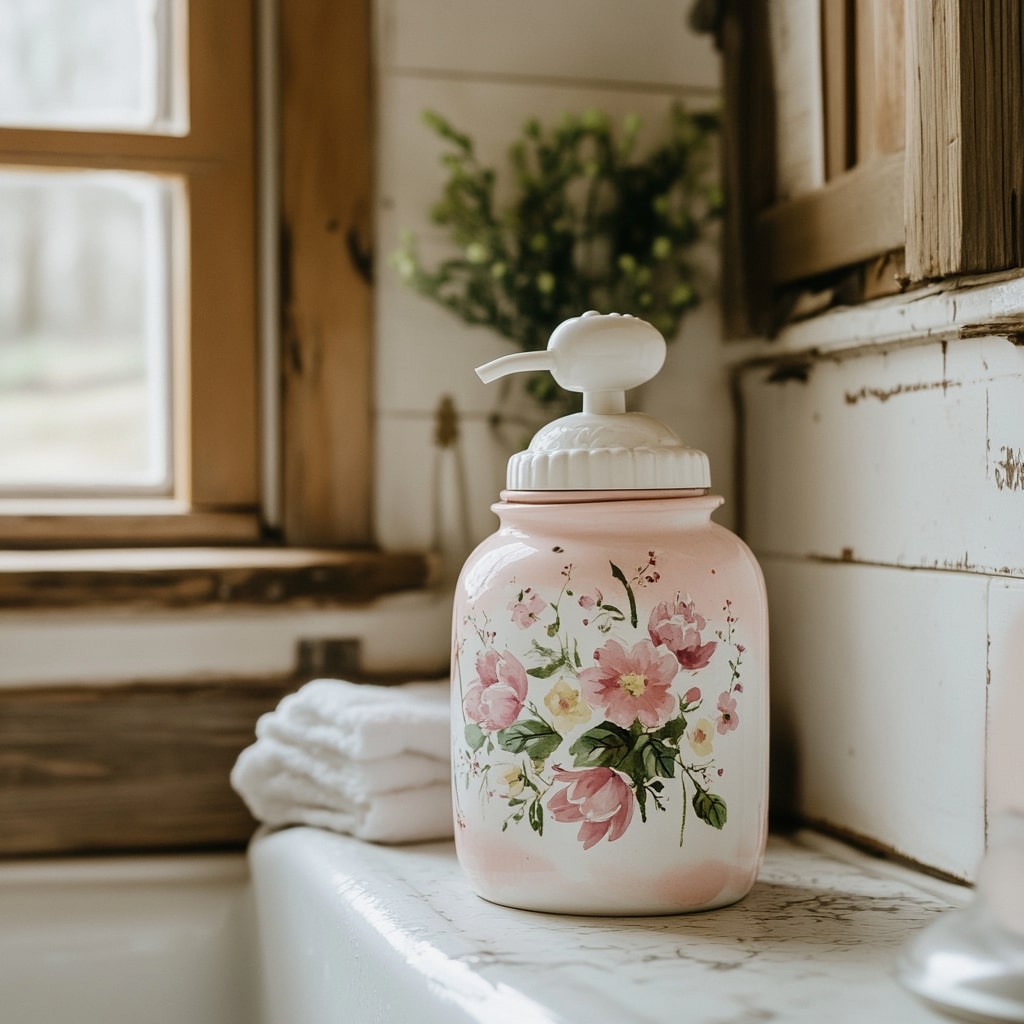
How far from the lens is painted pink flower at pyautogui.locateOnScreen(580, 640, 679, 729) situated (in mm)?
645

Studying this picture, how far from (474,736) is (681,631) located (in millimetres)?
126

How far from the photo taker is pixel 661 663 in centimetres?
65

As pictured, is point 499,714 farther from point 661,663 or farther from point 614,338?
point 614,338

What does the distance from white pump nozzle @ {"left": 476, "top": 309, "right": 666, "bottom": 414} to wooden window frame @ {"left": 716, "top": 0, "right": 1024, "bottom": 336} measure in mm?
195

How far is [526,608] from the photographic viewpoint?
0.66 meters

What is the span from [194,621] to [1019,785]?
0.65 m

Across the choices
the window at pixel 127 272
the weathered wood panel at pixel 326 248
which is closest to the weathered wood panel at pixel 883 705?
the weathered wood panel at pixel 326 248

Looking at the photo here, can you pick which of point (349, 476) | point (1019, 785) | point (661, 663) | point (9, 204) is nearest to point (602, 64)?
point (349, 476)

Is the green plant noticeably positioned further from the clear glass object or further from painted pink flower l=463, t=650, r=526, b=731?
the clear glass object

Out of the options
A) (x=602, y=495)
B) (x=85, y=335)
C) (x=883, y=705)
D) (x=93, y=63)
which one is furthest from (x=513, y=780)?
(x=93, y=63)

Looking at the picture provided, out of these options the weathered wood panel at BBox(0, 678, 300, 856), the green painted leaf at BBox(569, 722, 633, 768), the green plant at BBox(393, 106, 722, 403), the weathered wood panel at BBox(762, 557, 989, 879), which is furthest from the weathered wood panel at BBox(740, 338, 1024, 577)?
the weathered wood panel at BBox(0, 678, 300, 856)

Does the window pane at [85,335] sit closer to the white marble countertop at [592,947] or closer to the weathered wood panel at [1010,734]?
the white marble countertop at [592,947]

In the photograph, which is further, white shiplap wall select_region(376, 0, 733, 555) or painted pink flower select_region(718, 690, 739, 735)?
white shiplap wall select_region(376, 0, 733, 555)

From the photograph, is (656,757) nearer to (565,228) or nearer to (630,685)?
(630,685)
